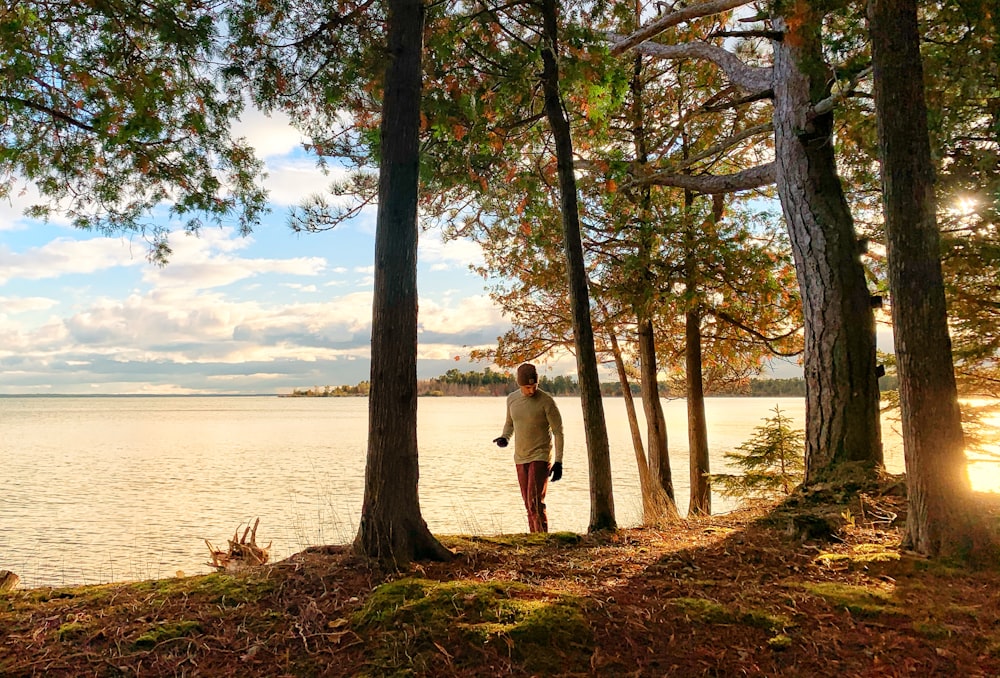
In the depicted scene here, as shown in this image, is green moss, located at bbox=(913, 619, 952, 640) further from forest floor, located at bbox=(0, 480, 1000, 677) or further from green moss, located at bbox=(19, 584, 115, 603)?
green moss, located at bbox=(19, 584, 115, 603)

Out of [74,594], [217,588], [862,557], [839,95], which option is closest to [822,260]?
[839,95]

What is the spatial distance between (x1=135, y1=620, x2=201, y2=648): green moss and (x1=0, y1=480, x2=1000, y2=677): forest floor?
0.01 m

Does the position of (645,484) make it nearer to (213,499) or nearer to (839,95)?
(839,95)

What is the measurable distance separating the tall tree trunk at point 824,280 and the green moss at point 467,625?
438 centimetres

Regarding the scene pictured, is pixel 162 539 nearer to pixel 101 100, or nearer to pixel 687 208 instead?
pixel 101 100

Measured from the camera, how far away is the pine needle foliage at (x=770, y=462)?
10055mm

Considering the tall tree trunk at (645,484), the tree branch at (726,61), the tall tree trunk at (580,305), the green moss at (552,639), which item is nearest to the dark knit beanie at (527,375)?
the tall tree trunk at (580,305)

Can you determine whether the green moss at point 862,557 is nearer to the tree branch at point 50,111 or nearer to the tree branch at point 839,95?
the tree branch at point 839,95

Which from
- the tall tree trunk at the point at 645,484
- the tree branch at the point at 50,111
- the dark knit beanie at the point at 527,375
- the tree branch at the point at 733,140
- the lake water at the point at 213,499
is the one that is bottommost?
the lake water at the point at 213,499

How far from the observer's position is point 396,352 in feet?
15.3

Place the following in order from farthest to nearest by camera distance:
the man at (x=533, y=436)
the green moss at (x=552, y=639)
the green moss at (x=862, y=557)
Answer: the man at (x=533, y=436) → the green moss at (x=862, y=557) → the green moss at (x=552, y=639)

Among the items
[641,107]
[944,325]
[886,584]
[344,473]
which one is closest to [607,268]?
[641,107]

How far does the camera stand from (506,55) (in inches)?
278

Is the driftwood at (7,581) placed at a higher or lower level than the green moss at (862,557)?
higher
